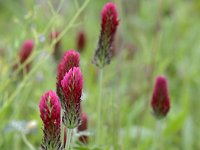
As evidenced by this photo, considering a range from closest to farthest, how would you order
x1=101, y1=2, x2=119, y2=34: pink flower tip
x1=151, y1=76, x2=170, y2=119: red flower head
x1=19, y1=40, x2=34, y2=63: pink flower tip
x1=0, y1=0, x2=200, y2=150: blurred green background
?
x1=101, y1=2, x2=119, y2=34: pink flower tip
x1=151, y1=76, x2=170, y2=119: red flower head
x1=0, y1=0, x2=200, y2=150: blurred green background
x1=19, y1=40, x2=34, y2=63: pink flower tip

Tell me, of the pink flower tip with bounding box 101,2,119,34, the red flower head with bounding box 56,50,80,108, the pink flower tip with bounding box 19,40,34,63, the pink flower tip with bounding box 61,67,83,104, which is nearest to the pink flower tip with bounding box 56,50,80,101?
the red flower head with bounding box 56,50,80,108

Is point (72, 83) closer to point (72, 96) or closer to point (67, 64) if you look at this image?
point (72, 96)

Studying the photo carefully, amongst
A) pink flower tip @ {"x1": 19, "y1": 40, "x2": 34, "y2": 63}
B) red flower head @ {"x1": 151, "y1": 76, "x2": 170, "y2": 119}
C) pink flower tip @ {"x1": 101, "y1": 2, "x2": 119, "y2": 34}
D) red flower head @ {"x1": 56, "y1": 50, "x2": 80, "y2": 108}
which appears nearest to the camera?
red flower head @ {"x1": 56, "y1": 50, "x2": 80, "y2": 108}

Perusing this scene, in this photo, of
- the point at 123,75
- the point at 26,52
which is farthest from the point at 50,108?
the point at 123,75

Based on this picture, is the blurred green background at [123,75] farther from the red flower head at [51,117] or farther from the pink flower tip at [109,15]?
the red flower head at [51,117]

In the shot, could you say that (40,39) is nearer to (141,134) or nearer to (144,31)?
(141,134)

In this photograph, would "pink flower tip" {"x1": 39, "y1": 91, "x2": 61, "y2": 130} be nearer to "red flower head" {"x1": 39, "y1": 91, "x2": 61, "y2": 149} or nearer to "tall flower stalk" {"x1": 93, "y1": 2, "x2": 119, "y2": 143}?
"red flower head" {"x1": 39, "y1": 91, "x2": 61, "y2": 149}
